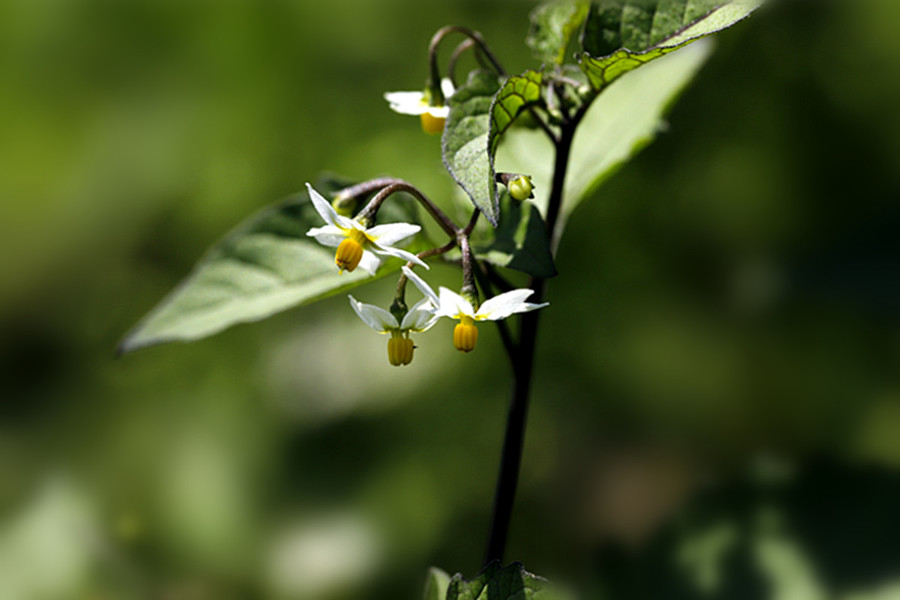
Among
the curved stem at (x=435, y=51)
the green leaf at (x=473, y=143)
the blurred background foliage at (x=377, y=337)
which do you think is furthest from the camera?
the blurred background foliage at (x=377, y=337)

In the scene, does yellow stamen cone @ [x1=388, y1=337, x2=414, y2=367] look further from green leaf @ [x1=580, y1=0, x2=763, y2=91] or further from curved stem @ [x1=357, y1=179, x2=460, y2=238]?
green leaf @ [x1=580, y1=0, x2=763, y2=91]

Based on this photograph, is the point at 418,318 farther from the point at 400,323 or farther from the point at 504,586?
the point at 504,586

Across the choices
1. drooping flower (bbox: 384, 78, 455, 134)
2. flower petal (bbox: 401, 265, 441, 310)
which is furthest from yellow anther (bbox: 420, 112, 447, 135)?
flower petal (bbox: 401, 265, 441, 310)

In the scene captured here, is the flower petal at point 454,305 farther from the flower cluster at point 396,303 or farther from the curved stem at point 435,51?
the curved stem at point 435,51

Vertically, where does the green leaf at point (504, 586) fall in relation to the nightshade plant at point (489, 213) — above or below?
below

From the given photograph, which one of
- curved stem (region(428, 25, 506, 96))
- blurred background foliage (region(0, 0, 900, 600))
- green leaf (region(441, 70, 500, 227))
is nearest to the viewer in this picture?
green leaf (region(441, 70, 500, 227))

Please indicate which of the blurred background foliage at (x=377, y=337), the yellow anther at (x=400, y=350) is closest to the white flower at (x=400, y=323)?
the yellow anther at (x=400, y=350)
